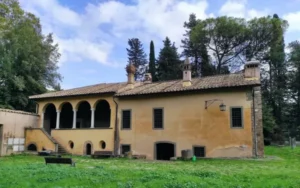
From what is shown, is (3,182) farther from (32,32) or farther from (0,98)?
(32,32)

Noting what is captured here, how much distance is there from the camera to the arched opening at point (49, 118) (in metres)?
27.2

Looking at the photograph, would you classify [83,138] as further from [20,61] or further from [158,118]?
[20,61]

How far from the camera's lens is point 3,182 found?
8.75m

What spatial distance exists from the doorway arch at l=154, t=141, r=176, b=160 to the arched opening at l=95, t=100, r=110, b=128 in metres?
6.53

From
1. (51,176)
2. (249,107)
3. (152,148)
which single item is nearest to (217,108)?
(249,107)

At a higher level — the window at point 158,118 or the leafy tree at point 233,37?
the leafy tree at point 233,37

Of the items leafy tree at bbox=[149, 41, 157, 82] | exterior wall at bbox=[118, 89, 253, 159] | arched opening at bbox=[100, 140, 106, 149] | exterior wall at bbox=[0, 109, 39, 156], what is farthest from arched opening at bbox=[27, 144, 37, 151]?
leafy tree at bbox=[149, 41, 157, 82]

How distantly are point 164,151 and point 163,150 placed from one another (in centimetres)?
11

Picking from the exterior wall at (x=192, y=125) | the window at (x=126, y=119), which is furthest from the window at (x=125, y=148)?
the window at (x=126, y=119)

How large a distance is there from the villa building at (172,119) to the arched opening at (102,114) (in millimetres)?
86

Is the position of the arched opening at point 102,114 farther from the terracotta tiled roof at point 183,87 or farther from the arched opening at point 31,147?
the arched opening at point 31,147

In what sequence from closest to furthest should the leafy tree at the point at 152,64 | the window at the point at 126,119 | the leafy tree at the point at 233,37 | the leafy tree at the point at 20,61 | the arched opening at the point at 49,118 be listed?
the window at the point at 126,119 < the arched opening at the point at 49,118 < the leafy tree at the point at 20,61 < the leafy tree at the point at 233,37 < the leafy tree at the point at 152,64

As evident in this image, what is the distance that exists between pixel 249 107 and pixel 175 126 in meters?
4.89

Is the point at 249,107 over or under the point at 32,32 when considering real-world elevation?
under
